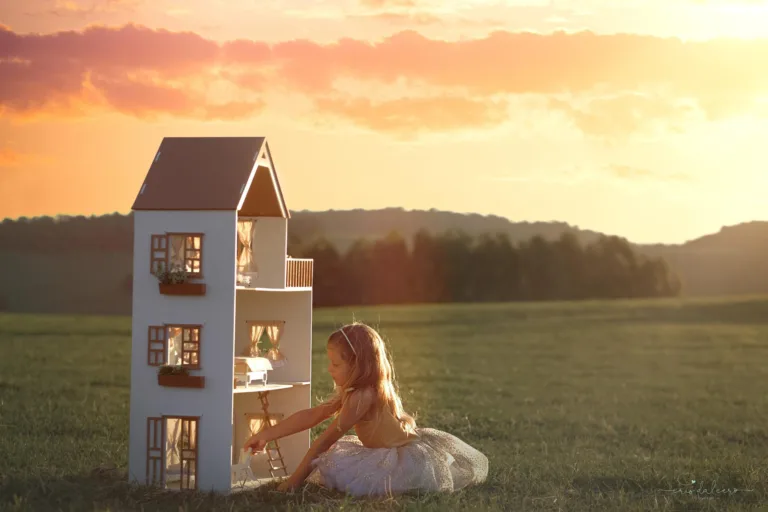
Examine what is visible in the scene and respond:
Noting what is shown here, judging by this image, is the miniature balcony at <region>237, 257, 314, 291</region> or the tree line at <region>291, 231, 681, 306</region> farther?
the tree line at <region>291, 231, 681, 306</region>

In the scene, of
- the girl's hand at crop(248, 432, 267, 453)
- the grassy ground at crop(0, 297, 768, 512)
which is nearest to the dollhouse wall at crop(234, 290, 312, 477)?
the girl's hand at crop(248, 432, 267, 453)

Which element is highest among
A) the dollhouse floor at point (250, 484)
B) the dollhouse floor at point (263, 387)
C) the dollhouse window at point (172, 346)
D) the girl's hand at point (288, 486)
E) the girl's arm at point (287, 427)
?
the dollhouse window at point (172, 346)

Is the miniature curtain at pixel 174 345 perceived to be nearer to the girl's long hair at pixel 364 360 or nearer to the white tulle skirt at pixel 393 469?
the girl's long hair at pixel 364 360

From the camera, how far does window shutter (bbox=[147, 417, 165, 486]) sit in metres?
8.40

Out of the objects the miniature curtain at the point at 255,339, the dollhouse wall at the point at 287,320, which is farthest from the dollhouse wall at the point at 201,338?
the dollhouse wall at the point at 287,320

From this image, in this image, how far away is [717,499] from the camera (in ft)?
29.3

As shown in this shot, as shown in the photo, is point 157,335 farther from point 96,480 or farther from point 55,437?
point 55,437

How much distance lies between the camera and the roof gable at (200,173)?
8445 mm

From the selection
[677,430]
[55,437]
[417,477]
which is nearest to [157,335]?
[417,477]

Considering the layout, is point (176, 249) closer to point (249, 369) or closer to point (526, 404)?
point (249, 369)

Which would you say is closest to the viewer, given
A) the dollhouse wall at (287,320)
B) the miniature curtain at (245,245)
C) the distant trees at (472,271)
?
the miniature curtain at (245,245)

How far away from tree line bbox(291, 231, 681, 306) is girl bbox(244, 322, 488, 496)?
64.8ft

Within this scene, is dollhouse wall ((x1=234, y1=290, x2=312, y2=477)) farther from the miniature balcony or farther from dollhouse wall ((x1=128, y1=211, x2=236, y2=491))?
dollhouse wall ((x1=128, y1=211, x2=236, y2=491))

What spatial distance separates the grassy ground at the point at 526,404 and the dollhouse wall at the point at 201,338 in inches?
16.3
